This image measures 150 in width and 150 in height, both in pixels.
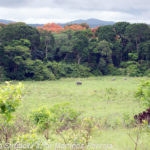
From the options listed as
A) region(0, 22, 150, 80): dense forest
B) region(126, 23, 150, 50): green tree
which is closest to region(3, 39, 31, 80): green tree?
region(0, 22, 150, 80): dense forest

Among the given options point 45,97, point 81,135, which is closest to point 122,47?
point 45,97

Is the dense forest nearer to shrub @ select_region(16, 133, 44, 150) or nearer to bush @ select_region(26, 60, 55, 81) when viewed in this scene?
bush @ select_region(26, 60, 55, 81)

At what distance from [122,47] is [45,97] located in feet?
76.0

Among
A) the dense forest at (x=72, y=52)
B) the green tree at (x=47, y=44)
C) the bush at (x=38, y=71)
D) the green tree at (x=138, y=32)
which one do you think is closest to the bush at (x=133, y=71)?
→ the dense forest at (x=72, y=52)

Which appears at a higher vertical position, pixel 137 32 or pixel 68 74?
pixel 137 32

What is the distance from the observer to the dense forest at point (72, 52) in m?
31.6

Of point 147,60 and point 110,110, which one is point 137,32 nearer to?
point 147,60

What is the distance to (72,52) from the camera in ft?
125

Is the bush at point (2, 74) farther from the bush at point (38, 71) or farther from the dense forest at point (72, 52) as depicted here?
the bush at point (38, 71)

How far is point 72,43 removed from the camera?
36.6m

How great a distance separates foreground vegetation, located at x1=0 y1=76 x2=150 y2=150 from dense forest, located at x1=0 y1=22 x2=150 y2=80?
8.40 m

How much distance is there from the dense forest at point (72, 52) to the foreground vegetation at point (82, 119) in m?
8.40

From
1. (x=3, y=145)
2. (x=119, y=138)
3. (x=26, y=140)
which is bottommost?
(x=119, y=138)

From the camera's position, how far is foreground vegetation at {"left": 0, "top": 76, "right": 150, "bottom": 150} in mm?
7058
